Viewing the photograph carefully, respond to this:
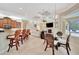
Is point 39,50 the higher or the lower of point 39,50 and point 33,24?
the lower

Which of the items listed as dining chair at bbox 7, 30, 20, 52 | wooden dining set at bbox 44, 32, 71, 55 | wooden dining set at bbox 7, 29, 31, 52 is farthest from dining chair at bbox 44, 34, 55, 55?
dining chair at bbox 7, 30, 20, 52

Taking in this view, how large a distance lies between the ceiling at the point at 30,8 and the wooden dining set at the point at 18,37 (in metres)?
0.30

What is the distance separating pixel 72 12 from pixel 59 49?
73cm

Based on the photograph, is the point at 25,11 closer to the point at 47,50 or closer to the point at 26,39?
the point at 26,39

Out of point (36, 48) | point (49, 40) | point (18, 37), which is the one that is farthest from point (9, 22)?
point (49, 40)

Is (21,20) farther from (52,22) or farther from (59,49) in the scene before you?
(59,49)

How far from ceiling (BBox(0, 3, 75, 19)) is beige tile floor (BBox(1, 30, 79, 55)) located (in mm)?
455

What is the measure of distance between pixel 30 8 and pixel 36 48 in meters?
0.76

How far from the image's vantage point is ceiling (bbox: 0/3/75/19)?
2523 mm

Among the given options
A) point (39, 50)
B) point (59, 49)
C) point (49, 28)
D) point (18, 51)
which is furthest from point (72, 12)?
point (18, 51)

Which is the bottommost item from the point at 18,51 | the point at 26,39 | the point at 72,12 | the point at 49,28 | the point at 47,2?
the point at 18,51

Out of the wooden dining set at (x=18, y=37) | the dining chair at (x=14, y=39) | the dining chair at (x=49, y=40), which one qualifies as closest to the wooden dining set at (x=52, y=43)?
the dining chair at (x=49, y=40)

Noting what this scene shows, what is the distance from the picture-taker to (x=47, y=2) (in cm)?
255

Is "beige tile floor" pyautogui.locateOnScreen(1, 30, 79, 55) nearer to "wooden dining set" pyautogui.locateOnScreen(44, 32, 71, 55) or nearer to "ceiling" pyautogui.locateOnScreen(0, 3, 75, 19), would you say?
"wooden dining set" pyautogui.locateOnScreen(44, 32, 71, 55)
